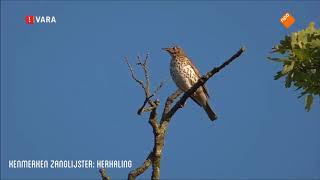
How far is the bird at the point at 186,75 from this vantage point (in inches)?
556

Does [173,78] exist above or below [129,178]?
above

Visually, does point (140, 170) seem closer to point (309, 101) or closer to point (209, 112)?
point (309, 101)

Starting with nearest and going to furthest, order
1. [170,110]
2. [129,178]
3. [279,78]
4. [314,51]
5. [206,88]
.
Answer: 1. [314,51]
2. [279,78]
3. [129,178]
4. [170,110]
5. [206,88]

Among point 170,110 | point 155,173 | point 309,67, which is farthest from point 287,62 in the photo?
point 170,110

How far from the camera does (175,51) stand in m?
15.2

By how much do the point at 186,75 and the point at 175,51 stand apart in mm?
1032

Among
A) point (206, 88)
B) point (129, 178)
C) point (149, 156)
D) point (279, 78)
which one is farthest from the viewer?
point (206, 88)

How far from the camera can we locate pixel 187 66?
1474 cm

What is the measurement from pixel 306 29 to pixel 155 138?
293cm

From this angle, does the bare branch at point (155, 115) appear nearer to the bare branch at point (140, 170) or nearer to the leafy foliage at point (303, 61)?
the bare branch at point (140, 170)

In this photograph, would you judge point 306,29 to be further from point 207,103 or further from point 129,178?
point 207,103

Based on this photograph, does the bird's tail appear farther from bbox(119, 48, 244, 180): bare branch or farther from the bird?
bbox(119, 48, 244, 180): bare branch

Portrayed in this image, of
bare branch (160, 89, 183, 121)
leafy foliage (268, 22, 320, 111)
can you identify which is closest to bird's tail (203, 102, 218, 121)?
bare branch (160, 89, 183, 121)

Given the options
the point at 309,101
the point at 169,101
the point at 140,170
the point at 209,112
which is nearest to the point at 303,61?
the point at 309,101
